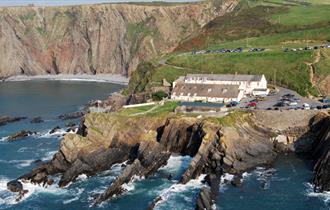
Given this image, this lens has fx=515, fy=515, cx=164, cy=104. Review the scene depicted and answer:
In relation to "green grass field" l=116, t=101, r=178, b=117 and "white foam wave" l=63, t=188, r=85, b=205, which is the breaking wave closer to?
"white foam wave" l=63, t=188, r=85, b=205

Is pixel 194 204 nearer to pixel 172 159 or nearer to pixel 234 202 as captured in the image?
pixel 234 202

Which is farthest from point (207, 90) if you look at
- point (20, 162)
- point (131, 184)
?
point (20, 162)

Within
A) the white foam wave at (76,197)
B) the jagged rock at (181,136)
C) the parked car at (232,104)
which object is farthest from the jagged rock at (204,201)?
the parked car at (232,104)

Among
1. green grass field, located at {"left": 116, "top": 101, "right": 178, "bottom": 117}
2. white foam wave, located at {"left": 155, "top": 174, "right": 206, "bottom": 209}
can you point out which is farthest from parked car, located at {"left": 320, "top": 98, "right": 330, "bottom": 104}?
white foam wave, located at {"left": 155, "top": 174, "right": 206, "bottom": 209}

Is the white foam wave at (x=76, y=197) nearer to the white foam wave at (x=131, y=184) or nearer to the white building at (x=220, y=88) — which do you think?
the white foam wave at (x=131, y=184)

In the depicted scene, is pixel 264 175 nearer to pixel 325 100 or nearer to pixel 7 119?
pixel 325 100
